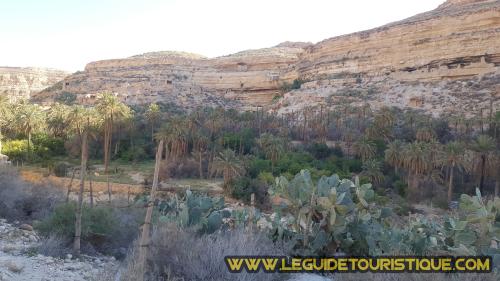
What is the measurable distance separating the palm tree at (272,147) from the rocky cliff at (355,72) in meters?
21.1

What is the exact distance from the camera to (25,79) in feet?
361

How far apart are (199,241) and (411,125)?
142ft

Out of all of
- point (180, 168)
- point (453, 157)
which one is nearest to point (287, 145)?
point (180, 168)

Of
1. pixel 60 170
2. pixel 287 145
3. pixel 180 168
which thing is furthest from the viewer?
pixel 287 145

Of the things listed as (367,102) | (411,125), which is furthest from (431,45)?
(411,125)

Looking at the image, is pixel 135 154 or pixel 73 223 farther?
pixel 135 154

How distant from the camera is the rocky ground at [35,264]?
7264 millimetres

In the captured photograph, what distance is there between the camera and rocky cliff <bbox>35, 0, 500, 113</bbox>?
56594 millimetres

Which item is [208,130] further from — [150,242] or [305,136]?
[150,242]

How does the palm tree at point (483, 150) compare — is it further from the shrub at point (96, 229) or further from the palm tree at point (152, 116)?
the palm tree at point (152, 116)

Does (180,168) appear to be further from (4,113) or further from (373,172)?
(4,113)

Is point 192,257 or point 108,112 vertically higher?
point 108,112

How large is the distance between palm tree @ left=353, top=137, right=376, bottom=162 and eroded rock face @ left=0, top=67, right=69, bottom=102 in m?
79.3

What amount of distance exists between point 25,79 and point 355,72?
3210 inches
